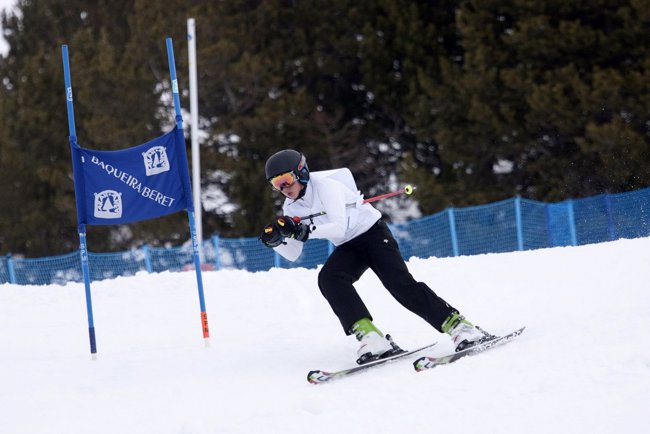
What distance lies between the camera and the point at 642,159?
56.0 ft

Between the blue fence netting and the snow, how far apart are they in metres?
4.54

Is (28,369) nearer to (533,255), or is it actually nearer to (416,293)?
(416,293)

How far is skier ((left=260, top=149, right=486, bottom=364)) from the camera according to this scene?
17.7ft

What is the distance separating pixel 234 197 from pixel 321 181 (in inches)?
644

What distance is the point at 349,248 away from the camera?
5.80 metres

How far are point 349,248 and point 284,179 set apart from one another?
28.2 inches

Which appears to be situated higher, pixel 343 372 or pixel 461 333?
pixel 461 333

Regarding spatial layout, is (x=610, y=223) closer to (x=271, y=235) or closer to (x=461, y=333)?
(x=461, y=333)

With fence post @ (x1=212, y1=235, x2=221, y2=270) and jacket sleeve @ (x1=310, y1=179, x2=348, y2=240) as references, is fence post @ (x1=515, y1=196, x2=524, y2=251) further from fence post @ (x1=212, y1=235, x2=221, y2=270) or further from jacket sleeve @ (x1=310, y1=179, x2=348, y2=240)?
jacket sleeve @ (x1=310, y1=179, x2=348, y2=240)

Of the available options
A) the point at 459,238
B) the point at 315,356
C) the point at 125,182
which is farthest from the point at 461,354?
the point at 459,238

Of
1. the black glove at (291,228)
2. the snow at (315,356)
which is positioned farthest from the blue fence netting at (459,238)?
the black glove at (291,228)

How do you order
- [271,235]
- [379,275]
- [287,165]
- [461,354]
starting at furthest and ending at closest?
[379,275] → [287,165] → [271,235] → [461,354]

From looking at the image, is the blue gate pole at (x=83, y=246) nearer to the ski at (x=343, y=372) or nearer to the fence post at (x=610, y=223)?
the ski at (x=343, y=372)

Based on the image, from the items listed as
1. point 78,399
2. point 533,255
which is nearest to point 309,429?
point 78,399
